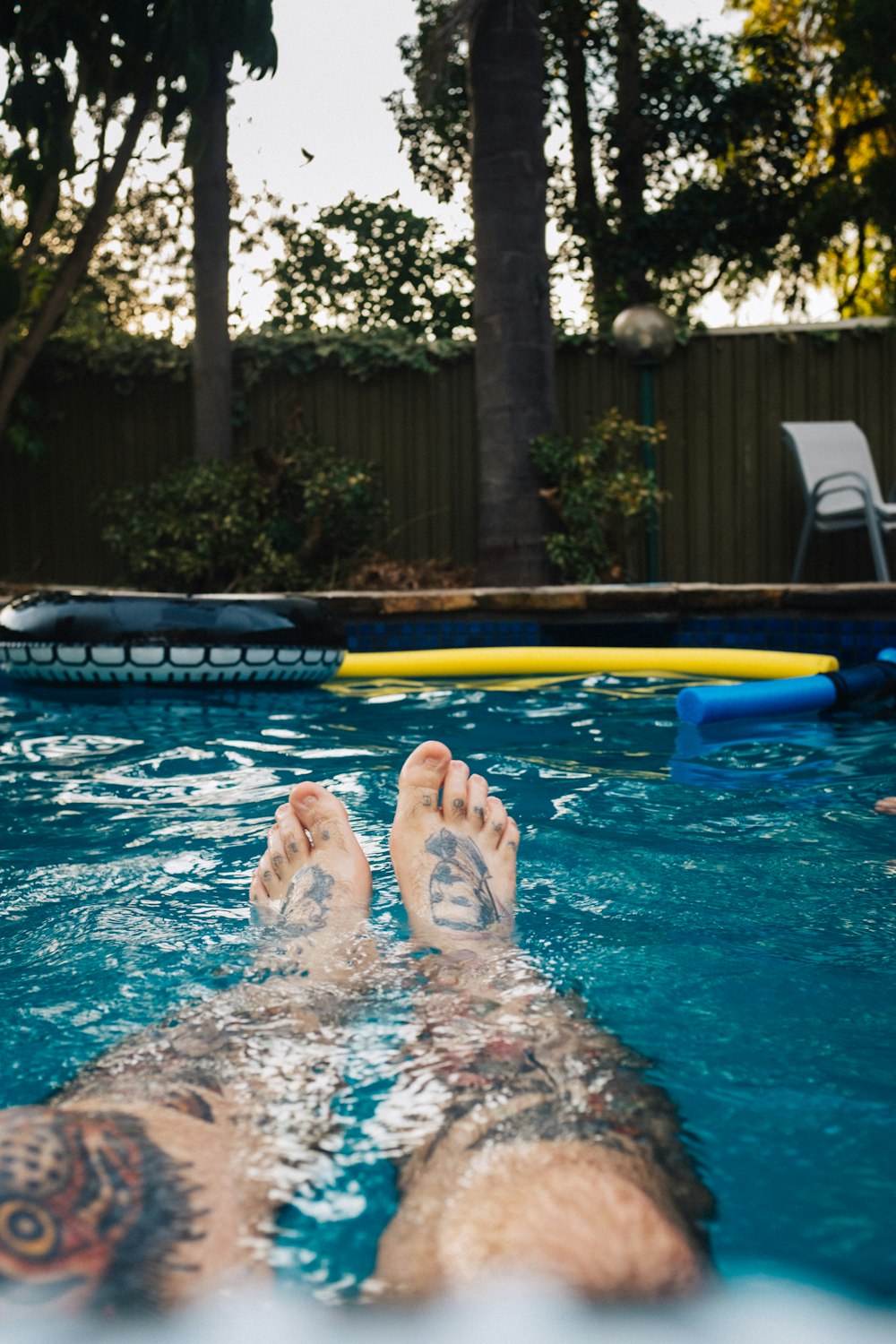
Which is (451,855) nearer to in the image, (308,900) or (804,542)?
(308,900)

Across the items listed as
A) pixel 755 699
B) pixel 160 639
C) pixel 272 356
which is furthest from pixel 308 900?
pixel 272 356

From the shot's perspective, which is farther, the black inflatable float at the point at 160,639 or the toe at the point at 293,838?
the black inflatable float at the point at 160,639

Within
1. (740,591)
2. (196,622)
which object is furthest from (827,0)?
(196,622)

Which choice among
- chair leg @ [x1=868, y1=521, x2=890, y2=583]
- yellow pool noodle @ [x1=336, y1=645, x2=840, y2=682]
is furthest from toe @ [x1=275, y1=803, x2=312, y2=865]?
chair leg @ [x1=868, y1=521, x2=890, y2=583]

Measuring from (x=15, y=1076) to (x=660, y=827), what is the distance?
1.76 metres

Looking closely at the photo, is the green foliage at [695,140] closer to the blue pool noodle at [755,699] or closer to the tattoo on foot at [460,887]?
the blue pool noodle at [755,699]

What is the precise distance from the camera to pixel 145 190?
445 inches

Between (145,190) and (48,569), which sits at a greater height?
(145,190)

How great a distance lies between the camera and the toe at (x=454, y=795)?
242cm

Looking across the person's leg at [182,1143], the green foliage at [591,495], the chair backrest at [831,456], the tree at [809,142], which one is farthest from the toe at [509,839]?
the tree at [809,142]

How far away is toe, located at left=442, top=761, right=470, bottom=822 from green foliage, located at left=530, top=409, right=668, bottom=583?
5.07 metres

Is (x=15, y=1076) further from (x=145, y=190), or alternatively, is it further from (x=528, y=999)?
(x=145, y=190)

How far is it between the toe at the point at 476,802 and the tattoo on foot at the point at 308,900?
13.4 inches

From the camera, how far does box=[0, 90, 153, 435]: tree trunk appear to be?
25.6 feet
